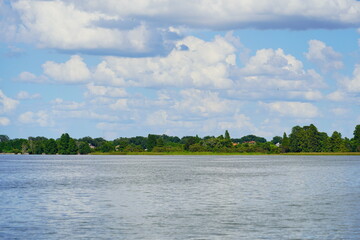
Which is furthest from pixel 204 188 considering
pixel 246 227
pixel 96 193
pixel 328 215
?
pixel 246 227

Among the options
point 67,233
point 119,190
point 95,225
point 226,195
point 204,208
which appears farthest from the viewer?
point 119,190

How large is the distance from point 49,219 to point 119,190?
28605mm

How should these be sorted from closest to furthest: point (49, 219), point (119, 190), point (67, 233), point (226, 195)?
point (67, 233) < point (49, 219) < point (226, 195) < point (119, 190)

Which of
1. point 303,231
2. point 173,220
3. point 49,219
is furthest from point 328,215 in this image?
point 49,219

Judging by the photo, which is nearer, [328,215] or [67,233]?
[67,233]

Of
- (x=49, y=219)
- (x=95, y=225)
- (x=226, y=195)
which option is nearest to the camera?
(x=95, y=225)

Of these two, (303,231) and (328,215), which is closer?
(303,231)

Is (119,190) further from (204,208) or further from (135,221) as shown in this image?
(135,221)

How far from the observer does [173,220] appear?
157 feet

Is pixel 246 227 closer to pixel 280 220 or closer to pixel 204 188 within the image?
pixel 280 220

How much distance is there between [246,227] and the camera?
44000 mm

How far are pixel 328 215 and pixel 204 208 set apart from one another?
12.0m

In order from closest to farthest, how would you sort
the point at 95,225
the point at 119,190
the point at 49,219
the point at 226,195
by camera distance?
the point at 95,225
the point at 49,219
the point at 226,195
the point at 119,190

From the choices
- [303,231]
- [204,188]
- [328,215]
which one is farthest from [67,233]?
[204,188]
